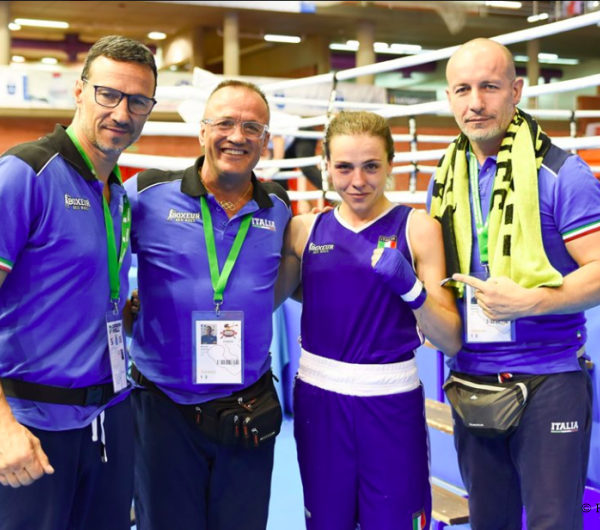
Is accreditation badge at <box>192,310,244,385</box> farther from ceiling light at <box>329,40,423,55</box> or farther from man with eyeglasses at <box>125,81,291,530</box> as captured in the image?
ceiling light at <box>329,40,423,55</box>

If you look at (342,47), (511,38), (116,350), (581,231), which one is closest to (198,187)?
(116,350)

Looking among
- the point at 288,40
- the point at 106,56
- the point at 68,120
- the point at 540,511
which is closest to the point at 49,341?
the point at 106,56

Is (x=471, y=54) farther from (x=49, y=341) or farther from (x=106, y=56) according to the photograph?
(x=49, y=341)

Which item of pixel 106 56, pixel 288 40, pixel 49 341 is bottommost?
pixel 49 341

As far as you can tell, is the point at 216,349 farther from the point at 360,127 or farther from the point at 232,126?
the point at 360,127

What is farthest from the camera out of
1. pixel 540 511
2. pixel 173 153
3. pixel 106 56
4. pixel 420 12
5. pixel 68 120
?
pixel 420 12

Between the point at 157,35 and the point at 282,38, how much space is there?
2.87 m

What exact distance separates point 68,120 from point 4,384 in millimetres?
11416

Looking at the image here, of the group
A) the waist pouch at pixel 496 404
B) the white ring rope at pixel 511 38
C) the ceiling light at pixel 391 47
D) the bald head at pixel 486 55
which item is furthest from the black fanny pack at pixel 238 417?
the ceiling light at pixel 391 47

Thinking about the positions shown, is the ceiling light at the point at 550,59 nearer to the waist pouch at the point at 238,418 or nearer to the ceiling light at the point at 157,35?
the ceiling light at the point at 157,35

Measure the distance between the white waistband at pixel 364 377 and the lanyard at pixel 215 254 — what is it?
1.16ft

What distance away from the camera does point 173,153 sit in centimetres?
1334

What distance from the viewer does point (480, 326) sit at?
2.14 metres

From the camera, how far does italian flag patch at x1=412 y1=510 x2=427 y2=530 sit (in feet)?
6.97
